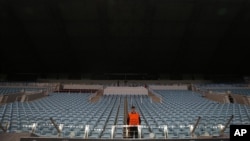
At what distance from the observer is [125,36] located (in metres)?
20.8

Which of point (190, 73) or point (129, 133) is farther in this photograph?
point (190, 73)

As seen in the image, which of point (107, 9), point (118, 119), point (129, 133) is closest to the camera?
point (129, 133)

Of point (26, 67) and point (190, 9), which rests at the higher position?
point (190, 9)

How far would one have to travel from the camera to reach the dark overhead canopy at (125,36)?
59.6ft

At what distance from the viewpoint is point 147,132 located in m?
7.13

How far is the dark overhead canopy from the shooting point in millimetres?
18156

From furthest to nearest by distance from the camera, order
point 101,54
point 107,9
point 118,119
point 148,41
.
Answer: point 101,54
point 148,41
point 107,9
point 118,119

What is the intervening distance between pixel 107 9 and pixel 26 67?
13.0m

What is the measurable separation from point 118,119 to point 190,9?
43.0 ft

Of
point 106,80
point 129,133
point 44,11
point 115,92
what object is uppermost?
point 44,11

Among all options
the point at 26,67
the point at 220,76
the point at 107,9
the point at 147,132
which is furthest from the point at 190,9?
the point at 26,67

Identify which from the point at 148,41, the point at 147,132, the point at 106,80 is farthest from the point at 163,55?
the point at 147,132

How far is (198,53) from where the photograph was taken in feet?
74.5

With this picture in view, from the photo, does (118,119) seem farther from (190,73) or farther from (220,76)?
(220,76)
